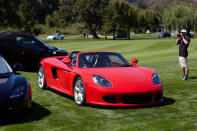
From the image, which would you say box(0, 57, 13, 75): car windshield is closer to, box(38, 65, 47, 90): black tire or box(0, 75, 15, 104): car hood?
box(0, 75, 15, 104): car hood

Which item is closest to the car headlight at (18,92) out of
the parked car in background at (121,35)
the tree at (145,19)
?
the parked car in background at (121,35)

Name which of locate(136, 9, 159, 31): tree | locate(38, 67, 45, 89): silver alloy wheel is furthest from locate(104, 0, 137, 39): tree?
locate(38, 67, 45, 89): silver alloy wheel

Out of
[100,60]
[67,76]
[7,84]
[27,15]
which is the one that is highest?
[27,15]

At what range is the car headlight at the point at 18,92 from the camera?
250 inches

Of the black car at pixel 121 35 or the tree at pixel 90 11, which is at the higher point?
the tree at pixel 90 11

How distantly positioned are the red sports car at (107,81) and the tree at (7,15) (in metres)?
50.4

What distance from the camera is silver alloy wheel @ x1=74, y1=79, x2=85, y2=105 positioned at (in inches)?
314

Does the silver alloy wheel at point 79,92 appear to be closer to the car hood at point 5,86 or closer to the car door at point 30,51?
the car hood at point 5,86

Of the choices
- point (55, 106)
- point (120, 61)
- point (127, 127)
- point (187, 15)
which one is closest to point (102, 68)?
point (120, 61)

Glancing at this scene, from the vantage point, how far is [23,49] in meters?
15.1

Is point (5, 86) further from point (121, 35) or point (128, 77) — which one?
point (121, 35)

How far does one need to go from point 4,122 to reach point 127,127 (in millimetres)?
2163

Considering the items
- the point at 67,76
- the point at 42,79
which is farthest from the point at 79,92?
the point at 42,79

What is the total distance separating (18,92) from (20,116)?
0.65m
